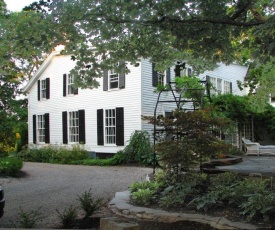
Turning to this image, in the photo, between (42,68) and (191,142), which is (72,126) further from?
(191,142)

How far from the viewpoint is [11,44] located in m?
7.02

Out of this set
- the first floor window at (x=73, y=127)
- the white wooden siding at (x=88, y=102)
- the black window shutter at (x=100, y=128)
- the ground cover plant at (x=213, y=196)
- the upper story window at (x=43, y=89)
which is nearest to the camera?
Answer: the ground cover plant at (x=213, y=196)

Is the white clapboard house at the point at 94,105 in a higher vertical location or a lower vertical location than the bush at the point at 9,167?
higher

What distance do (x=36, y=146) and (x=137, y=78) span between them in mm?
8953

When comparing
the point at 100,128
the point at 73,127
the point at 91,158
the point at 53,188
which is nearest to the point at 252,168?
the point at 53,188

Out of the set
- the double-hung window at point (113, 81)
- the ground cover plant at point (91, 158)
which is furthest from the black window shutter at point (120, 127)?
the double-hung window at point (113, 81)

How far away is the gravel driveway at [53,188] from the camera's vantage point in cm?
735

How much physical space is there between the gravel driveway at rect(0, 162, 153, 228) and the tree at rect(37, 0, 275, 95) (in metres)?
2.95

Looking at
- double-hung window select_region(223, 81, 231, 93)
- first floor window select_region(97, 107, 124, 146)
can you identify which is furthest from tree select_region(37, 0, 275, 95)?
double-hung window select_region(223, 81, 231, 93)

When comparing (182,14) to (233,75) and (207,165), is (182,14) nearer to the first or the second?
(207,165)

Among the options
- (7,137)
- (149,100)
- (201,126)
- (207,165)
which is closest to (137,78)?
(149,100)

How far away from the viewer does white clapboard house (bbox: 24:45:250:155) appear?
18078 millimetres

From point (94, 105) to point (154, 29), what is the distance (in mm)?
12528

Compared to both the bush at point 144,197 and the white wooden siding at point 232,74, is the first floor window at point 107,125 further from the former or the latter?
the bush at point 144,197
